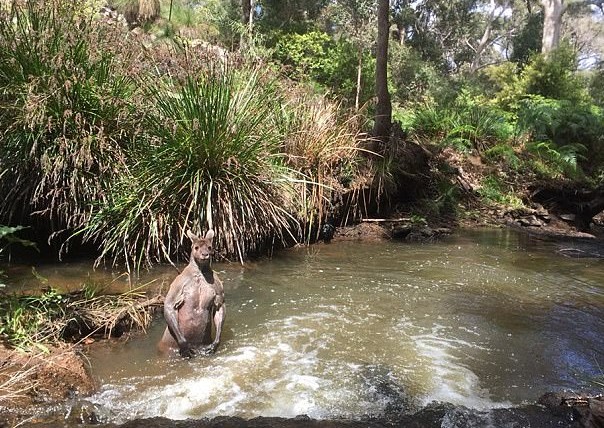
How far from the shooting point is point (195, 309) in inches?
160

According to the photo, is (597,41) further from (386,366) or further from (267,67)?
(386,366)

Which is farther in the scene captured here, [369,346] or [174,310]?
[369,346]

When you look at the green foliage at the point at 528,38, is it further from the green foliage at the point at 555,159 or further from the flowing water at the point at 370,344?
the flowing water at the point at 370,344

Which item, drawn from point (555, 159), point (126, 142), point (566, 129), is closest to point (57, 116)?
point (126, 142)

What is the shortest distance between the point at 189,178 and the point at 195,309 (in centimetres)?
256

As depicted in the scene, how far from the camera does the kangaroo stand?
3996 mm

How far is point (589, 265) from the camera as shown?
779 centimetres

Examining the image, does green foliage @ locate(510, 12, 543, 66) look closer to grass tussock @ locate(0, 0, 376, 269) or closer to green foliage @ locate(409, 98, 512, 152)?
green foliage @ locate(409, 98, 512, 152)

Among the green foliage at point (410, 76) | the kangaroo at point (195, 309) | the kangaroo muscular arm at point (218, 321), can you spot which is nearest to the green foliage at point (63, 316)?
the kangaroo at point (195, 309)

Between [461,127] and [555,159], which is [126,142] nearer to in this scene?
[461,127]

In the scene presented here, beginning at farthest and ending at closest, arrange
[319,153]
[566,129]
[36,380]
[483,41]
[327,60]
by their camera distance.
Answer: [483,41] → [327,60] → [566,129] → [319,153] → [36,380]

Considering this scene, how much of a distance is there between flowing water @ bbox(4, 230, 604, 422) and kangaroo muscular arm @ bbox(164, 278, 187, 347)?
0.63 ft

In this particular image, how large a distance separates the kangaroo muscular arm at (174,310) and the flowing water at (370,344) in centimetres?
19

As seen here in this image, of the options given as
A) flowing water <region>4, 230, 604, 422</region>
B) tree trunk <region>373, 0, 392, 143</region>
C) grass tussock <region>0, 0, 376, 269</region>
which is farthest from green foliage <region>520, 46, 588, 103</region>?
grass tussock <region>0, 0, 376, 269</region>
